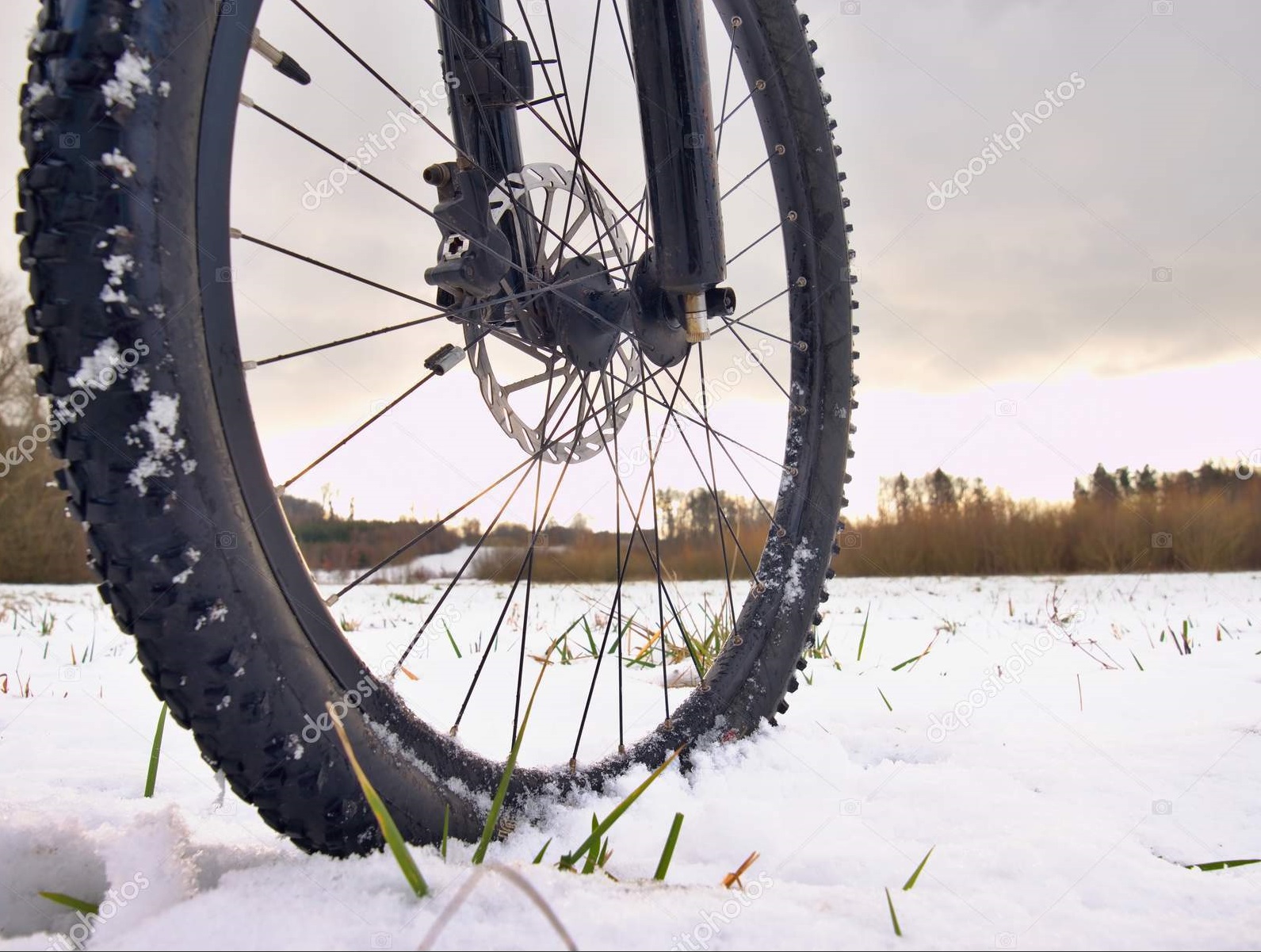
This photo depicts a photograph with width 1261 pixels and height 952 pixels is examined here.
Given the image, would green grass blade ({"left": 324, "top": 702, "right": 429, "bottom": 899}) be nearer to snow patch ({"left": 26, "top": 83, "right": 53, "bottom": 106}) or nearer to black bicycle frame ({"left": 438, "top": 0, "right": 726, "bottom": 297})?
snow patch ({"left": 26, "top": 83, "right": 53, "bottom": 106})

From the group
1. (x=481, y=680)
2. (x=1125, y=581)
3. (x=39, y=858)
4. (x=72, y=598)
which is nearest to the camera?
(x=39, y=858)

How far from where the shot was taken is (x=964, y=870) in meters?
0.87

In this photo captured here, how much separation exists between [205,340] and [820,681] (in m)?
1.65

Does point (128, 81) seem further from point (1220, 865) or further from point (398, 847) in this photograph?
point (1220, 865)

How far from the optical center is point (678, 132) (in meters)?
1.25

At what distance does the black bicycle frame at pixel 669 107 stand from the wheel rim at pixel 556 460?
0.20m

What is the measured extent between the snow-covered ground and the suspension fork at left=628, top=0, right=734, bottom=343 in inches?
30.7

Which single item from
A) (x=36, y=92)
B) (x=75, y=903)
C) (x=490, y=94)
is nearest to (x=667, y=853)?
(x=75, y=903)

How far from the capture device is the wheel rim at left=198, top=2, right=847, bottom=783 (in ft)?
2.43

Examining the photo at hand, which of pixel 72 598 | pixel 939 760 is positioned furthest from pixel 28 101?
pixel 72 598

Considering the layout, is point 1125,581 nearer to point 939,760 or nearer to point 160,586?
point 939,760

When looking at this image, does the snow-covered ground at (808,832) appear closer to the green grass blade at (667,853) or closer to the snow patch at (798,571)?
the green grass blade at (667,853)

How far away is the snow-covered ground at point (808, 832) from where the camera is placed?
627 mm

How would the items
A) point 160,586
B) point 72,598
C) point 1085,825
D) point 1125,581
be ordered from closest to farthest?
point 160,586 < point 1085,825 < point 72,598 < point 1125,581
